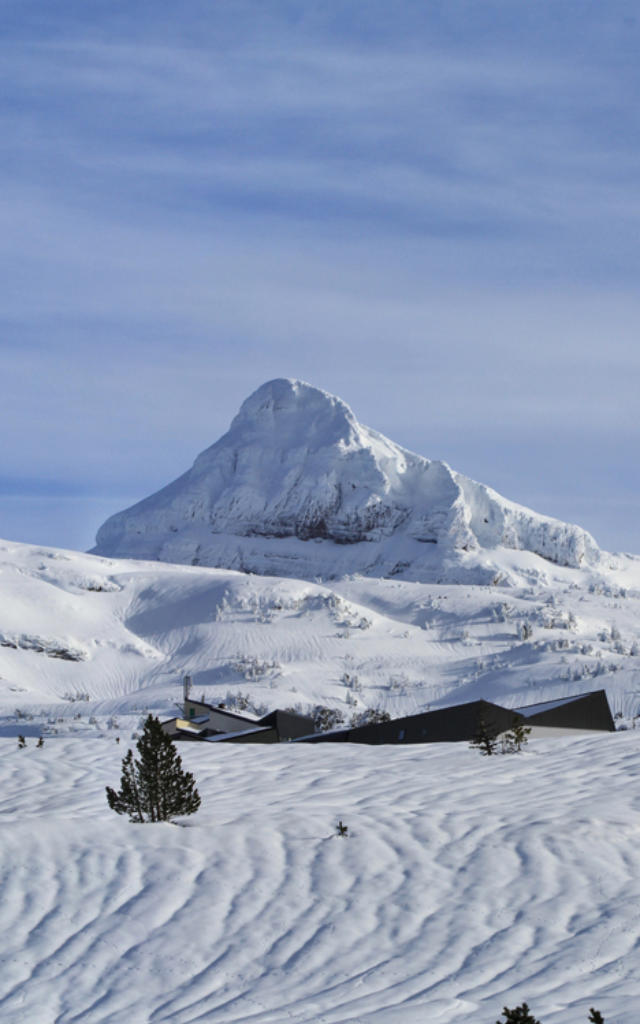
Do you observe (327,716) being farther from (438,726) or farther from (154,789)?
(154,789)

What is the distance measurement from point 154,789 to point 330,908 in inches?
197

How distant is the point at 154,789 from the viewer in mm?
22531

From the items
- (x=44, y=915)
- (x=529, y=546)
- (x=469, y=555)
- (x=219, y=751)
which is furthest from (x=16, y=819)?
(x=529, y=546)

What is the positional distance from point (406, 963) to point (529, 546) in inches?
7210

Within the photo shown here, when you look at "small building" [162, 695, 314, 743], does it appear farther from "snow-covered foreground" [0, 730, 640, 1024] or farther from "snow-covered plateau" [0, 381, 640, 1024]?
"snow-covered foreground" [0, 730, 640, 1024]

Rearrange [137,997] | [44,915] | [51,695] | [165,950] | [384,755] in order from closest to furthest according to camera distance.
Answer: [137,997] < [165,950] < [44,915] < [384,755] < [51,695]

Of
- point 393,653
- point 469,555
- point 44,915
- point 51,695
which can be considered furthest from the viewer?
point 469,555

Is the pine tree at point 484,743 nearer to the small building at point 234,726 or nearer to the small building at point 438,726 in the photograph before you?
the small building at point 438,726

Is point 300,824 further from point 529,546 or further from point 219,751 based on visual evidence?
point 529,546

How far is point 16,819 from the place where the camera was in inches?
874

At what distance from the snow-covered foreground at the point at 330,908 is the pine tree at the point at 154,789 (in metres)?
0.43

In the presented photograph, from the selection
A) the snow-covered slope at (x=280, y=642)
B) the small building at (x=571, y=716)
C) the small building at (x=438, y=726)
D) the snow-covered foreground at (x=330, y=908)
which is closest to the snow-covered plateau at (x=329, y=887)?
the snow-covered foreground at (x=330, y=908)

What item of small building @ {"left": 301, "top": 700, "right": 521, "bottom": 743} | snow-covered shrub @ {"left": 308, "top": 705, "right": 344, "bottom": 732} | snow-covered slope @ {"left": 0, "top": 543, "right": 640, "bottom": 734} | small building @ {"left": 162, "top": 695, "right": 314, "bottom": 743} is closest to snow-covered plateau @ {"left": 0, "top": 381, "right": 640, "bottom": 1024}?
small building @ {"left": 301, "top": 700, "right": 521, "bottom": 743}

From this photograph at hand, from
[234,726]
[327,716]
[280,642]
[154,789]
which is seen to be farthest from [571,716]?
[280,642]
